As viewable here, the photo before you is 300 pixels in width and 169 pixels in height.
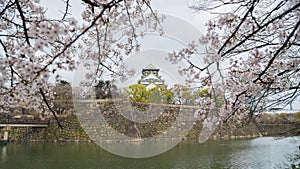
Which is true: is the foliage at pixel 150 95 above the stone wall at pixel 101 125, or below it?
above

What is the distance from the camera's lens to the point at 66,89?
12.4m

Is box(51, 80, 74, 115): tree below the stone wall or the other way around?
the other way around

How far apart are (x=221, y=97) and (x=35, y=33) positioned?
1506mm

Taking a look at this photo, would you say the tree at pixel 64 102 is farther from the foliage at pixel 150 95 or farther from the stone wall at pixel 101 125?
the foliage at pixel 150 95

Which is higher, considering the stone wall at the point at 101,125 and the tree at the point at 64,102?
the tree at the point at 64,102

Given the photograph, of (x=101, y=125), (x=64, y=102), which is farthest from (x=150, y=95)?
(x=64, y=102)

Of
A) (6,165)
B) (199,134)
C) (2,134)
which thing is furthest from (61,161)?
(199,134)

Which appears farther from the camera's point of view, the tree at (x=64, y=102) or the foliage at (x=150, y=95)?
the foliage at (x=150, y=95)

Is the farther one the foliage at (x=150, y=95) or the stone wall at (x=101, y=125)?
the foliage at (x=150, y=95)

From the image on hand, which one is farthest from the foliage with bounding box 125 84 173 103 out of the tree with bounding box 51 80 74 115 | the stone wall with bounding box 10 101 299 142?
the tree with bounding box 51 80 74 115

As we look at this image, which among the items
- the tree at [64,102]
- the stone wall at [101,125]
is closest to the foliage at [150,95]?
the stone wall at [101,125]

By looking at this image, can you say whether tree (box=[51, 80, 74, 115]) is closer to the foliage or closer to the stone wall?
the stone wall

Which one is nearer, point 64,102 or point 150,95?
point 64,102

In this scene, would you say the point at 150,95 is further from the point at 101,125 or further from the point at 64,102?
the point at 64,102
